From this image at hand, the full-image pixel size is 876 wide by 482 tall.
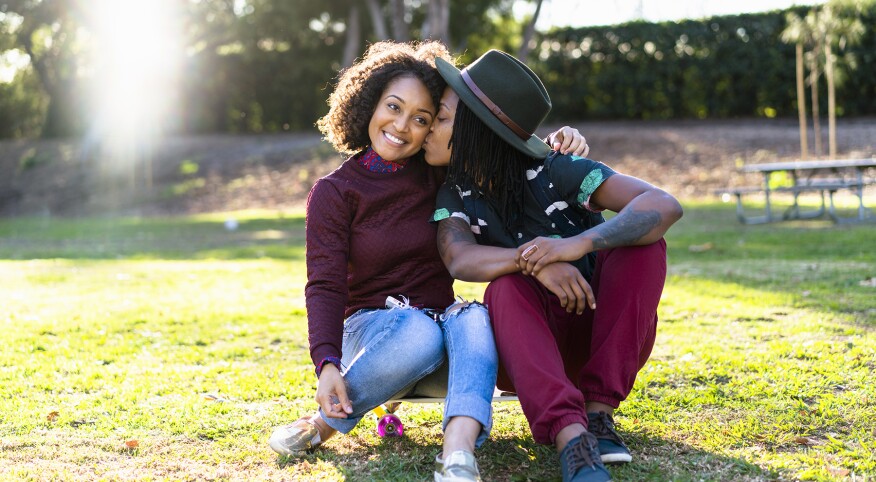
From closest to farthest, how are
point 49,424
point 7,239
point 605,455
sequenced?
point 605,455 < point 49,424 < point 7,239

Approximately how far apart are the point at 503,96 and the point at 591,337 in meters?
0.89

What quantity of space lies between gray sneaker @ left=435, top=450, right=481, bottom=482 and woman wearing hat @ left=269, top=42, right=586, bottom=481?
0.20 ft

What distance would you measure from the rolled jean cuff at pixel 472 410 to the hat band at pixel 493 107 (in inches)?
38.3

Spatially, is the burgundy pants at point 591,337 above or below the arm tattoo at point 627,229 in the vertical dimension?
below

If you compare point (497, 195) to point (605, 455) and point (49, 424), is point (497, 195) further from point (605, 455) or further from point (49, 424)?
point (49, 424)

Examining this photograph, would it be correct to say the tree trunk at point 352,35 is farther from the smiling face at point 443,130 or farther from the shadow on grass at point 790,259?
the smiling face at point 443,130

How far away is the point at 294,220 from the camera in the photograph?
14.8 m

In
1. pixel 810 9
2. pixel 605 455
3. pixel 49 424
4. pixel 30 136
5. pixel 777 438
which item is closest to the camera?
pixel 605 455

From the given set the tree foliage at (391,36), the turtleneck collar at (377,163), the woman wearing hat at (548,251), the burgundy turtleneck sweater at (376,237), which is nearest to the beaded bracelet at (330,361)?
the burgundy turtleneck sweater at (376,237)

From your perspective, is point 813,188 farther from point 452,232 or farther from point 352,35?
point 352,35

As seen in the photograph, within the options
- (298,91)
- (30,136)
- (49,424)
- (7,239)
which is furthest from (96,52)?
(49,424)

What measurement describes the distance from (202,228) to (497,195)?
11740 millimetres

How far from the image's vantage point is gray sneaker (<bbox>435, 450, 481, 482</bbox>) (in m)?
2.71

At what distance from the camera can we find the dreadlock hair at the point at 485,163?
129 inches
